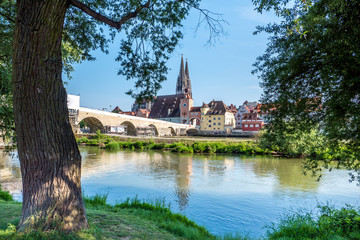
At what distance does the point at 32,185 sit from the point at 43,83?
1.10 meters

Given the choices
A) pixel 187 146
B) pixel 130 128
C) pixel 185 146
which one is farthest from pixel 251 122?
pixel 185 146

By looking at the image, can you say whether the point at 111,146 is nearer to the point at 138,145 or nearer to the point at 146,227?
the point at 138,145

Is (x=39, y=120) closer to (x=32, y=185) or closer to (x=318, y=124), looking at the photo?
(x=32, y=185)

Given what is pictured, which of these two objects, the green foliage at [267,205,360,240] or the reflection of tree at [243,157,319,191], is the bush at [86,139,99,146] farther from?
the green foliage at [267,205,360,240]

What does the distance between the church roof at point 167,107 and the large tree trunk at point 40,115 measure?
2691 inches

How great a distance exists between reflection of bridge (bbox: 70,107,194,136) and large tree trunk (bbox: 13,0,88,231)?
28.0 meters

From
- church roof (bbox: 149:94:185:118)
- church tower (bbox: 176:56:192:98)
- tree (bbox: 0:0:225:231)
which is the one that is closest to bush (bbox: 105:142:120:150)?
tree (bbox: 0:0:225:231)

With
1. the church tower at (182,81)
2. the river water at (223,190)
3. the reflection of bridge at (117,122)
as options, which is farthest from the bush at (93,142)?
the church tower at (182,81)

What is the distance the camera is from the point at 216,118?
6181 cm

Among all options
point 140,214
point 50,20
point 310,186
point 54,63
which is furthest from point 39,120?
point 310,186

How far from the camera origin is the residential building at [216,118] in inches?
A: 2377

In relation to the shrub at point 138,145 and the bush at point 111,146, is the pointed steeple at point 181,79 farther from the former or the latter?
the bush at point 111,146

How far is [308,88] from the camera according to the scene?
4.91 meters

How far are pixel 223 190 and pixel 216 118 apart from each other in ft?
174
